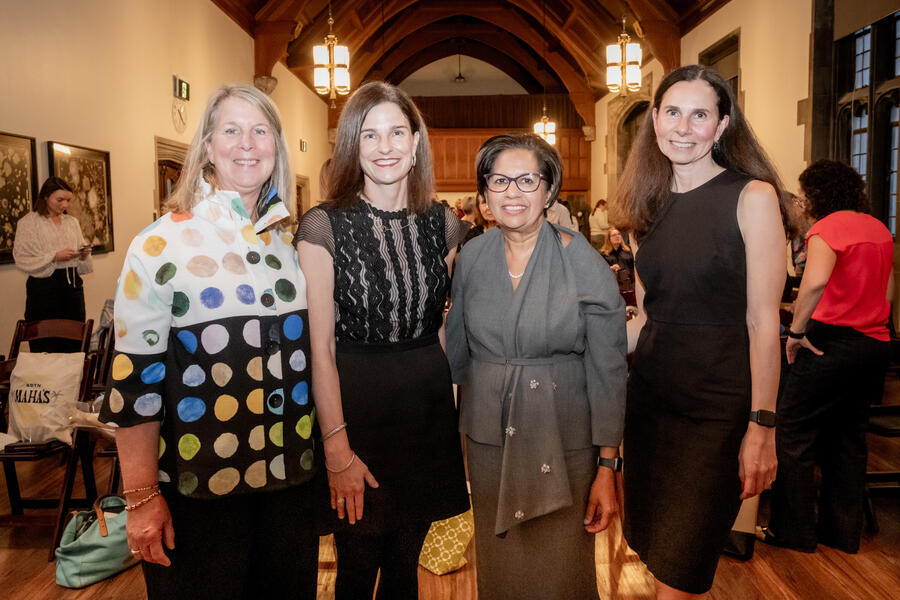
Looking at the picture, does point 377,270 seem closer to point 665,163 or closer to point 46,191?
point 665,163

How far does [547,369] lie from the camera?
6.33ft

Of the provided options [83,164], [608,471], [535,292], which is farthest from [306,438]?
[83,164]

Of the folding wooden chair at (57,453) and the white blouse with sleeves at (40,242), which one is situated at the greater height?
the white blouse with sleeves at (40,242)

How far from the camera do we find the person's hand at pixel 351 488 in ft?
6.24

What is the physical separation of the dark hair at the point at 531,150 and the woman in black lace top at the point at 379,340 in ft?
0.63

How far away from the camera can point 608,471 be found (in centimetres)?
197

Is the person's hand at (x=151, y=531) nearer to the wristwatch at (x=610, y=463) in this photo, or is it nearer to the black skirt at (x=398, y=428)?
the black skirt at (x=398, y=428)

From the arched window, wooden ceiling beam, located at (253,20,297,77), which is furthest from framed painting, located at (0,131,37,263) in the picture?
A: the arched window

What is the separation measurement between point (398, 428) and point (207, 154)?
33.9 inches

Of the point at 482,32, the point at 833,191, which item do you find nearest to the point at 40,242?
the point at 833,191

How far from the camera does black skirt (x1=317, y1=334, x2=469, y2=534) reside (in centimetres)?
193

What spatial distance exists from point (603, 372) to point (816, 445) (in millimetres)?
2105

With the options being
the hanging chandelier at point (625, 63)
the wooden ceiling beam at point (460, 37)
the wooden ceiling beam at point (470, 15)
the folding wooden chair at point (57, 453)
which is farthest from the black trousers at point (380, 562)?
the wooden ceiling beam at point (460, 37)

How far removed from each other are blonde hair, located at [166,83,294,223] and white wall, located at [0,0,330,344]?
14.4ft
